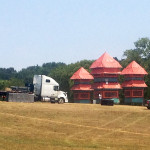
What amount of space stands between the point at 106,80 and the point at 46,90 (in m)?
A: 15.5

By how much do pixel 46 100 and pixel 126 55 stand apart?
198 ft

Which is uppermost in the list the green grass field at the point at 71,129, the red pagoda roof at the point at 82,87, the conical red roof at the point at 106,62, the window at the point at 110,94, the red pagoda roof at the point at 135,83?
the conical red roof at the point at 106,62

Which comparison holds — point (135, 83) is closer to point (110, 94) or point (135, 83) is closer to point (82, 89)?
point (110, 94)

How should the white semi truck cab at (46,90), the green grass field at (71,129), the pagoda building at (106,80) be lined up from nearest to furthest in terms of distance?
the green grass field at (71,129) → the white semi truck cab at (46,90) → the pagoda building at (106,80)

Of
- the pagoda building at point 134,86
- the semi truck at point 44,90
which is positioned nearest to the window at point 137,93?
the pagoda building at point 134,86

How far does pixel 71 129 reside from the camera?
34250 mm

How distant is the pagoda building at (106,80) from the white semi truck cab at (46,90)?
11932 millimetres

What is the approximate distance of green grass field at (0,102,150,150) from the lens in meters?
26.3

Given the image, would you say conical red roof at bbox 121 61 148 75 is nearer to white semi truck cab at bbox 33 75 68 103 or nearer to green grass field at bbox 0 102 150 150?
white semi truck cab at bbox 33 75 68 103

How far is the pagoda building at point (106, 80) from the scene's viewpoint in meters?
73.4

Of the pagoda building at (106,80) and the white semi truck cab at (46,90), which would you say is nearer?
the white semi truck cab at (46,90)

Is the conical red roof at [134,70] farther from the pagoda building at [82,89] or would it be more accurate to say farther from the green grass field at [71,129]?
the green grass field at [71,129]

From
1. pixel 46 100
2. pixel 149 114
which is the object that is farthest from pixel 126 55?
pixel 149 114

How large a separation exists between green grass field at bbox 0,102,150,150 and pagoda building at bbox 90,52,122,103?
26.6 m
